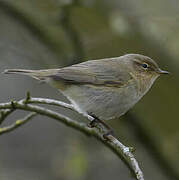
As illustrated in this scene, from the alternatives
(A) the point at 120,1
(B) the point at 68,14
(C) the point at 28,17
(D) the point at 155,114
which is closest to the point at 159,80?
(D) the point at 155,114

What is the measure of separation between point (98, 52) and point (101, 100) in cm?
286

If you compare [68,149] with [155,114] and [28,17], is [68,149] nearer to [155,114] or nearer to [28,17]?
[155,114]

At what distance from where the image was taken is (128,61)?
623 centimetres

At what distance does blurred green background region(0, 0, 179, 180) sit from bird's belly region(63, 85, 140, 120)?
219 centimetres

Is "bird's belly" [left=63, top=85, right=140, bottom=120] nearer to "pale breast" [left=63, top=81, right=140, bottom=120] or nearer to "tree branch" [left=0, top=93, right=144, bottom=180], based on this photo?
"pale breast" [left=63, top=81, right=140, bottom=120]

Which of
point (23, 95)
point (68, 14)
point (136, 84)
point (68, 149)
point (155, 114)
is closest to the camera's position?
point (136, 84)

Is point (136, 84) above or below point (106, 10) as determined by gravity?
below

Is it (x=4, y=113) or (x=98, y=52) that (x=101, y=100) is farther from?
(x=98, y=52)

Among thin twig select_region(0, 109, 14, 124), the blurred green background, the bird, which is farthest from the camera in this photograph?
the blurred green background

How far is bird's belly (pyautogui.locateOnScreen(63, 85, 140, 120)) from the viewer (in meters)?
5.36

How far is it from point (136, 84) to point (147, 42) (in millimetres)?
2336

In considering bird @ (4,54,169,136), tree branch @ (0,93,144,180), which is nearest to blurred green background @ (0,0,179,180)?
bird @ (4,54,169,136)

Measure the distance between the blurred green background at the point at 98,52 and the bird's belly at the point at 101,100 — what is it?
7.18 ft

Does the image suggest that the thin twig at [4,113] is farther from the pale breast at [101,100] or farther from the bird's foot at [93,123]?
the bird's foot at [93,123]
